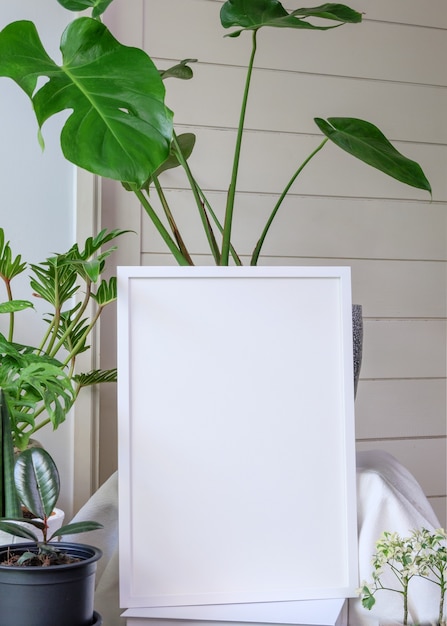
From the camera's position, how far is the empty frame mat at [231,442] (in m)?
1.07

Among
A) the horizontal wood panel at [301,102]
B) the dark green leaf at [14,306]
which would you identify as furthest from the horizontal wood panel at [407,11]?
the dark green leaf at [14,306]

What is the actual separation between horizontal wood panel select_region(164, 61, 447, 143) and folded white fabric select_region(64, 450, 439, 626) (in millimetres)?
963

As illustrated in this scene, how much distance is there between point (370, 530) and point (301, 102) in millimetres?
1164

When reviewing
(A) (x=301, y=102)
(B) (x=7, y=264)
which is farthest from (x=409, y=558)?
(A) (x=301, y=102)

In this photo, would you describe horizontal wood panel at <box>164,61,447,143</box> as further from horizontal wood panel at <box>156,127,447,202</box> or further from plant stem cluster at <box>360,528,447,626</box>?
plant stem cluster at <box>360,528,447,626</box>

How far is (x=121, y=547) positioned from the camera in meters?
1.05

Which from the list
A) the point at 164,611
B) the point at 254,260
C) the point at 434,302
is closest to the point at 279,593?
the point at 164,611

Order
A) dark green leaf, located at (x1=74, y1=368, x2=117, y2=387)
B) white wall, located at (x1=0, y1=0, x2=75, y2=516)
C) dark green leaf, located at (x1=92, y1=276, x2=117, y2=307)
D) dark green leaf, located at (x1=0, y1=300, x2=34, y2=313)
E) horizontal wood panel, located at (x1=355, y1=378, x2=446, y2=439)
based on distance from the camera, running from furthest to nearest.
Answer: horizontal wood panel, located at (x1=355, y1=378, x2=446, y2=439)
white wall, located at (x1=0, y1=0, x2=75, y2=516)
dark green leaf, located at (x1=74, y1=368, x2=117, y2=387)
dark green leaf, located at (x1=92, y1=276, x2=117, y2=307)
dark green leaf, located at (x1=0, y1=300, x2=34, y2=313)

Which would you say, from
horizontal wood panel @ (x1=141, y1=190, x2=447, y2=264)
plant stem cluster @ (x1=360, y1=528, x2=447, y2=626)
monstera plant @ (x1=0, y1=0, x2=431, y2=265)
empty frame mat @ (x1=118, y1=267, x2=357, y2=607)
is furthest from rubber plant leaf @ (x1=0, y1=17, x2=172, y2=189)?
horizontal wood panel @ (x1=141, y1=190, x2=447, y2=264)

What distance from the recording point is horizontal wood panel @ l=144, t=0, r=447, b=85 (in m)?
1.84

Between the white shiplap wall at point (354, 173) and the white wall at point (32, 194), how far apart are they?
0.39 feet

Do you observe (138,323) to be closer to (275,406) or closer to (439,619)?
(275,406)

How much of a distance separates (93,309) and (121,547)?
2.53ft

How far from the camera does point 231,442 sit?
109 centimetres
